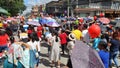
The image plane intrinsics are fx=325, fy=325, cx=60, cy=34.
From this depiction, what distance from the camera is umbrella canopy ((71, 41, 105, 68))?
3682mm

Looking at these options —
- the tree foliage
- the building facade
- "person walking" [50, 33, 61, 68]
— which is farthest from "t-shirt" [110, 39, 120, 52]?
the building facade

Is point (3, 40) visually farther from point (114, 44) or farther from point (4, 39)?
point (114, 44)

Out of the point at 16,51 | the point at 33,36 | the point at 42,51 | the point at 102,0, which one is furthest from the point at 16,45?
the point at 102,0

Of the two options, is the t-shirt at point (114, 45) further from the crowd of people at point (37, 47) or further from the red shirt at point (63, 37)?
the red shirt at point (63, 37)

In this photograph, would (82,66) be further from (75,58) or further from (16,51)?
(16,51)

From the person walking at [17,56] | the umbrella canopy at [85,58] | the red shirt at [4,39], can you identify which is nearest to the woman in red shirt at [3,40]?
the red shirt at [4,39]

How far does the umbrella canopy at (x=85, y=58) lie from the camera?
12.1ft

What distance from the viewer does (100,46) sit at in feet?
22.3

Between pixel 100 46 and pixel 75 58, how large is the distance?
3.02 meters

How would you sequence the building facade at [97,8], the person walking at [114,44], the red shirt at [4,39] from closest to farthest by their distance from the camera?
the person walking at [114,44] < the red shirt at [4,39] < the building facade at [97,8]

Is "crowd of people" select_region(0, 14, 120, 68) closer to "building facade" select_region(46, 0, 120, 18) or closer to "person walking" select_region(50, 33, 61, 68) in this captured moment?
"person walking" select_region(50, 33, 61, 68)

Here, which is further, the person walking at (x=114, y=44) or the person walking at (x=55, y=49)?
the person walking at (x=55, y=49)

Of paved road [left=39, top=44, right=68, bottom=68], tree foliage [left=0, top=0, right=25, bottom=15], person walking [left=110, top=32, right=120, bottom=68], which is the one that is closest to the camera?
person walking [left=110, top=32, right=120, bottom=68]

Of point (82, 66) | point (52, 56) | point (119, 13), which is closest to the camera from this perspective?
point (82, 66)
